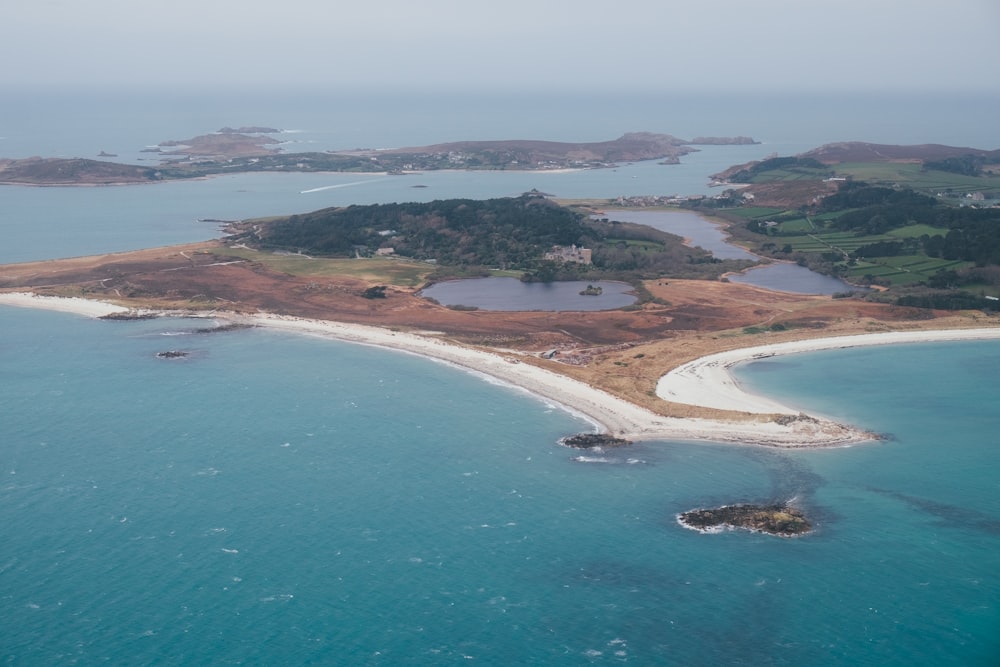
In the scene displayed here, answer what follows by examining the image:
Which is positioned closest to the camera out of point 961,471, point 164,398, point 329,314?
point 961,471

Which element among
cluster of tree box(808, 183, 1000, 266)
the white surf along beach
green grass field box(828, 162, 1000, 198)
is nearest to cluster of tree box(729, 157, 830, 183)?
green grass field box(828, 162, 1000, 198)

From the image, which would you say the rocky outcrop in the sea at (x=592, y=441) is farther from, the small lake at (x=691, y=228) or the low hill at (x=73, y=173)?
the low hill at (x=73, y=173)

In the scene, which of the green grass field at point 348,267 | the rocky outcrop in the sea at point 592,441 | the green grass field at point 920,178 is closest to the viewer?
the rocky outcrop in the sea at point 592,441

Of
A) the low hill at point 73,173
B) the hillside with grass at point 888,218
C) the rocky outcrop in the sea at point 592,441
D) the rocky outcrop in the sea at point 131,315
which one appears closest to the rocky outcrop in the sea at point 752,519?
the rocky outcrop in the sea at point 592,441

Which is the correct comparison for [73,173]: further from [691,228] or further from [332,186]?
[691,228]

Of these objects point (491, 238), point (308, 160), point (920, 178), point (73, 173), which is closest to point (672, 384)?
point (491, 238)

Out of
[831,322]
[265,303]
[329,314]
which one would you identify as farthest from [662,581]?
[265,303]

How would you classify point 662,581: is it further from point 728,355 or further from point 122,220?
point 122,220
